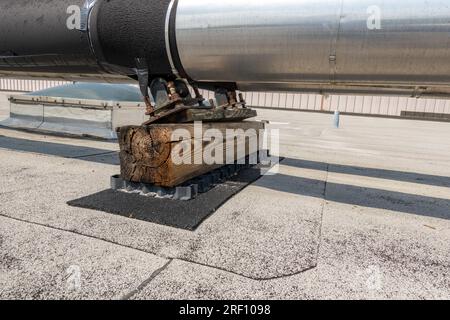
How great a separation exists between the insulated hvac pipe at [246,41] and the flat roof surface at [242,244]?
4.32 ft

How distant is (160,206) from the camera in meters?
3.10

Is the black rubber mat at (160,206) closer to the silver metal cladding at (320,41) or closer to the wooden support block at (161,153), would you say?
the wooden support block at (161,153)

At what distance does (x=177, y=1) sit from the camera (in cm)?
300

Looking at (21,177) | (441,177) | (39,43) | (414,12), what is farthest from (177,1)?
(441,177)

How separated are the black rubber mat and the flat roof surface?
0.09 metres

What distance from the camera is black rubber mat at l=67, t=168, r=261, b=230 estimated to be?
111 inches

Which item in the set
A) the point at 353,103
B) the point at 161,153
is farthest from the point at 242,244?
the point at 353,103

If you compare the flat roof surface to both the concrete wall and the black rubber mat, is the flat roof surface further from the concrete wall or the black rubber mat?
the concrete wall

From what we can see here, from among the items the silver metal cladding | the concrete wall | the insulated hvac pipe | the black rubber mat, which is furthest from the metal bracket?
the concrete wall

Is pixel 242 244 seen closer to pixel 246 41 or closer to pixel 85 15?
Result: pixel 246 41

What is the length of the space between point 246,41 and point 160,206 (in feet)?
5.78

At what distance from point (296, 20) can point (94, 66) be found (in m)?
2.26

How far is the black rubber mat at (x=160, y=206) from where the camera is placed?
9.22 ft

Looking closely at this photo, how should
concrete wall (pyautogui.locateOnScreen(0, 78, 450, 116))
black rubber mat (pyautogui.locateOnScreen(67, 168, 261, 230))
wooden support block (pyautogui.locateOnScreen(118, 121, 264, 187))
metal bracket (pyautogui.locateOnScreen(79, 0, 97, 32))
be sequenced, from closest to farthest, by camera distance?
1. black rubber mat (pyautogui.locateOnScreen(67, 168, 261, 230))
2. wooden support block (pyautogui.locateOnScreen(118, 121, 264, 187))
3. metal bracket (pyautogui.locateOnScreen(79, 0, 97, 32))
4. concrete wall (pyautogui.locateOnScreen(0, 78, 450, 116))
